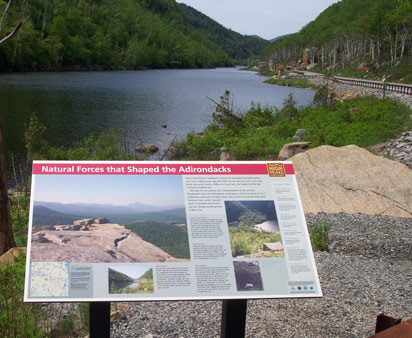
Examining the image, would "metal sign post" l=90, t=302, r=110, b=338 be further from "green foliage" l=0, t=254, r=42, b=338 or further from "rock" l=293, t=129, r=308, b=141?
"rock" l=293, t=129, r=308, b=141

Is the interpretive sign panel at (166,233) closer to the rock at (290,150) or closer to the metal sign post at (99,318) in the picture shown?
the metal sign post at (99,318)

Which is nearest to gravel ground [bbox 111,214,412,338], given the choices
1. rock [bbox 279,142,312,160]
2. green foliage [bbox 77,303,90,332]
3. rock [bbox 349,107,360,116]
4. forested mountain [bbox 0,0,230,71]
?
green foliage [bbox 77,303,90,332]

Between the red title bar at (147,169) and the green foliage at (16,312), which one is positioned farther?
the green foliage at (16,312)

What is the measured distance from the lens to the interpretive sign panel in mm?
2645

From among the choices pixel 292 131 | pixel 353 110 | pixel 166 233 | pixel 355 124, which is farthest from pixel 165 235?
pixel 353 110

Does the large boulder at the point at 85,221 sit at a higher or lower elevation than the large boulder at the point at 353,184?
higher

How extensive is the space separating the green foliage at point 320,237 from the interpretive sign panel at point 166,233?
366 cm

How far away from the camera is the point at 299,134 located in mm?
17891

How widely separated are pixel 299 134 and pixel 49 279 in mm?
16057

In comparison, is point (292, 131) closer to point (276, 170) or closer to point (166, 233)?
point (276, 170)

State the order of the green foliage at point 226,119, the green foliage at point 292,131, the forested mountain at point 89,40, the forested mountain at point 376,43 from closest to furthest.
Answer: the green foliage at point 292,131
the green foliage at point 226,119
the forested mountain at point 376,43
the forested mountain at point 89,40

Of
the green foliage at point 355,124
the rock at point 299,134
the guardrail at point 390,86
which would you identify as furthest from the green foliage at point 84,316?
the guardrail at point 390,86

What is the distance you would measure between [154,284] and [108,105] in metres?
32.6

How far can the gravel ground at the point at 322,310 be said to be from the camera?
3939 mm
